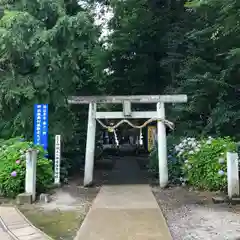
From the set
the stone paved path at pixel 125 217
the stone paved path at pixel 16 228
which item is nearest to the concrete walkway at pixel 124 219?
the stone paved path at pixel 125 217

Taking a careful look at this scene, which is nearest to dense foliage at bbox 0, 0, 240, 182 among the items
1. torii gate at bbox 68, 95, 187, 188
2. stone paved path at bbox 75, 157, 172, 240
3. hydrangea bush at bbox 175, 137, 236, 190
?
torii gate at bbox 68, 95, 187, 188

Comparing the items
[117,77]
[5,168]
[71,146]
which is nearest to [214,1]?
[5,168]

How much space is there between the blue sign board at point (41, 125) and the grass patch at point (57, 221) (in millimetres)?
3063

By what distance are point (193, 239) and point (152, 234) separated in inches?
24.1

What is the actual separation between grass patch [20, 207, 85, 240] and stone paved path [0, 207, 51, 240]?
6.2 inches

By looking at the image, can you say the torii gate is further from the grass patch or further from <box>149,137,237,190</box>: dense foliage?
the grass patch

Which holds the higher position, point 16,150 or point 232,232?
point 16,150

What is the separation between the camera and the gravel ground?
18.5 ft

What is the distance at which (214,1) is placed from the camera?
7621mm

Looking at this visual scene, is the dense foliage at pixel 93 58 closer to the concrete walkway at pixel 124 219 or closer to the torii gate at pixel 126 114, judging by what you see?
the torii gate at pixel 126 114

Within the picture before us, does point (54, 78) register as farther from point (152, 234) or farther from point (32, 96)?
point (152, 234)

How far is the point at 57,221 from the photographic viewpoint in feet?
21.6

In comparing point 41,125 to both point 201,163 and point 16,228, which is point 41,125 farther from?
point 16,228

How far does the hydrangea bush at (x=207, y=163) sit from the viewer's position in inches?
373
